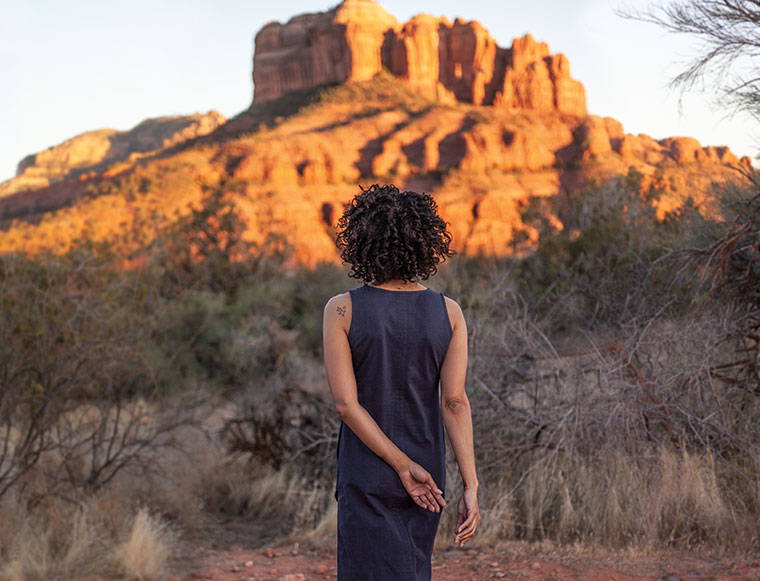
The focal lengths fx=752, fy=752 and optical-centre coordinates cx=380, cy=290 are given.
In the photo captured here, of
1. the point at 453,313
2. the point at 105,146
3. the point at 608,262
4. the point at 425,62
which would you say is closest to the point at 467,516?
the point at 453,313

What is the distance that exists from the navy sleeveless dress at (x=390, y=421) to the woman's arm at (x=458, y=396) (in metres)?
0.04

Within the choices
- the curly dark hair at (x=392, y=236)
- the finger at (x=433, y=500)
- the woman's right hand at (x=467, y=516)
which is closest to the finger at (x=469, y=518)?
the woman's right hand at (x=467, y=516)

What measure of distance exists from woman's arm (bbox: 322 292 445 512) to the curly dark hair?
0.46 feet

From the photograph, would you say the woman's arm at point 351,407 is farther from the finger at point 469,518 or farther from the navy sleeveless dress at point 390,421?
the finger at point 469,518

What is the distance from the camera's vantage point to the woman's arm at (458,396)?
2.46m

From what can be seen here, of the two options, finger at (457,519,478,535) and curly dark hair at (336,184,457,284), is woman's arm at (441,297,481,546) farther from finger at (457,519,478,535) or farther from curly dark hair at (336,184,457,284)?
curly dark hair at (336,184,457,284)

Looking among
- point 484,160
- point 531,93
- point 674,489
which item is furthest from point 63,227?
point 531,93

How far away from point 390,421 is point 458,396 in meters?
0.24

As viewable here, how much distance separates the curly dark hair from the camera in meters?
2.35

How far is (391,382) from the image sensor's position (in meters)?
2.39

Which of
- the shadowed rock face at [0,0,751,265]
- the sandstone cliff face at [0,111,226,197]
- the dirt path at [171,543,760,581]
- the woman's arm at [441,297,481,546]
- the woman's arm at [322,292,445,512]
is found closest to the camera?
the woman's arm at [322,292,445,512]

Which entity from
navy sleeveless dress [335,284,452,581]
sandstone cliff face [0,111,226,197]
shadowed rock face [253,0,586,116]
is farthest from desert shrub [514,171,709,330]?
sandstone cliff face [0,111,226,197]

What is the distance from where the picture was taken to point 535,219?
19.9 metres

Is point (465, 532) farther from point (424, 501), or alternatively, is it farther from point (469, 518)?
point (424, 501)
